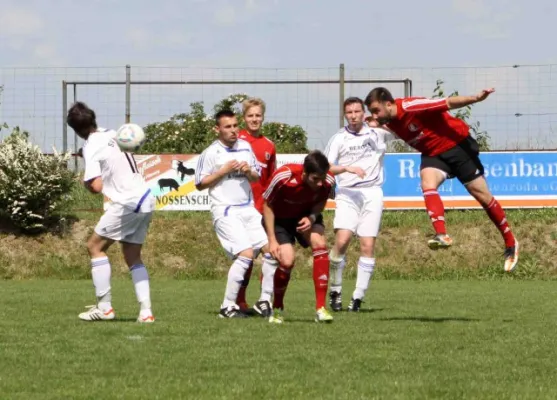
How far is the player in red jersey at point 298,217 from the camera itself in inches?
427

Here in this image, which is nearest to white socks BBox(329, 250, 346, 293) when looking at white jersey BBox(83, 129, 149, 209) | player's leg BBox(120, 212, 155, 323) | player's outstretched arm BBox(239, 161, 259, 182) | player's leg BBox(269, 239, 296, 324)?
player's leg BBox(269, 239, 296, 324)

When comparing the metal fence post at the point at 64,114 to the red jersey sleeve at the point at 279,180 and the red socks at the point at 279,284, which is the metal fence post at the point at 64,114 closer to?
the red socks at the point at 279,284

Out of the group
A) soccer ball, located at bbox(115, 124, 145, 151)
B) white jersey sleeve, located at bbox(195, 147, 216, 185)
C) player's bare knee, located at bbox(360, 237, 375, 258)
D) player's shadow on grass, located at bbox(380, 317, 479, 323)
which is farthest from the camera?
player's bare knee, located at bbox(360, 237, 375, 258)

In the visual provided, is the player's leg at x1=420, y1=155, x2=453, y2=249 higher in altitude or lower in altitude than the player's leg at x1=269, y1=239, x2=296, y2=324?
higher

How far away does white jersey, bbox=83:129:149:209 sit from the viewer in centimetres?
1059

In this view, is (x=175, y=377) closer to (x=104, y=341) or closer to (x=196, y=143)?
(x=104, y=341)

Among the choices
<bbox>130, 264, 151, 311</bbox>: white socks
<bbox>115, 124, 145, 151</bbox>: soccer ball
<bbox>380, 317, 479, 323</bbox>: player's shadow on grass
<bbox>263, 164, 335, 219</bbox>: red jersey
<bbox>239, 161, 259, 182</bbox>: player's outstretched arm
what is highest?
<bbox>115, 124, 145, 151</bbox>: soccer ball

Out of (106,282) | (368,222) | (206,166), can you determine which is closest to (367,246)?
(368,222)

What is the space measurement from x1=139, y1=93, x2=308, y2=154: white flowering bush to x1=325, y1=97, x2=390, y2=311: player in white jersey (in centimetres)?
1628

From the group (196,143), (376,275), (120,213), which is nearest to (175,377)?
(120,213)

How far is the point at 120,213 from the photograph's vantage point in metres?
10.7

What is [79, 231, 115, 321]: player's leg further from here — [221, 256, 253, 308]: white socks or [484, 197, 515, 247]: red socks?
[484, 197, 515, 247]: red socks

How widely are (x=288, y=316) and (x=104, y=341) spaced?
10.7ft

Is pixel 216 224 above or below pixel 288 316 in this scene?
above
